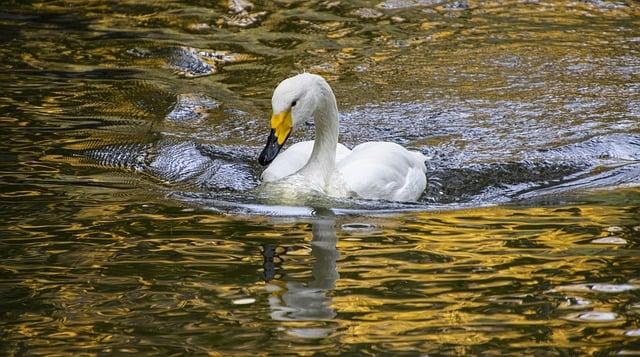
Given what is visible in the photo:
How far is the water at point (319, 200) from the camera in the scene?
5.18 meters

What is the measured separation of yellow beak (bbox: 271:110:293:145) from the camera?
7832 millimetres

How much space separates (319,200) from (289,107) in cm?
65

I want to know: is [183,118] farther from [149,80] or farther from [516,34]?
[516,34]

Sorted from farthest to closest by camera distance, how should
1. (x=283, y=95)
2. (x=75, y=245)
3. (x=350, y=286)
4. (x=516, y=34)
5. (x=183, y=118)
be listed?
(x=516, y=34), (x=183, y=118), (x=283, y=95), (x=75, y=245), (x=350, y=286)

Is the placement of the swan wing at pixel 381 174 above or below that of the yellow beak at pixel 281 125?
below

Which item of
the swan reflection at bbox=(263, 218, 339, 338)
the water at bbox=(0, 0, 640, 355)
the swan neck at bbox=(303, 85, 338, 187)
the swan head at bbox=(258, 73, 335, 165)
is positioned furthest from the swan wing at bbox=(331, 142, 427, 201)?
the swan reflection at bbox=(263, 218, 339, 338)

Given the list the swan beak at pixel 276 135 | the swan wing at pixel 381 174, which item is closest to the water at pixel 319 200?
the swan wing at pixel 381 174

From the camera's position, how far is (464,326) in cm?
505

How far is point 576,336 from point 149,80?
7552 mm

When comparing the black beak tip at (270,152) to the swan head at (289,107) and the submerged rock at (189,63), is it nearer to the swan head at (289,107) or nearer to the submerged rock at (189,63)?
the swan head at (289,107)

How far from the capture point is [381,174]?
8.09 m

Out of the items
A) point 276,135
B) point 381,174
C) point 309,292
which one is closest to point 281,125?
point 276,135

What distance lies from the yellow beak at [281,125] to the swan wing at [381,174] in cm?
50

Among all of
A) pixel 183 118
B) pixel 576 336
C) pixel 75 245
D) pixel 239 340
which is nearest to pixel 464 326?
pixel 576 336
